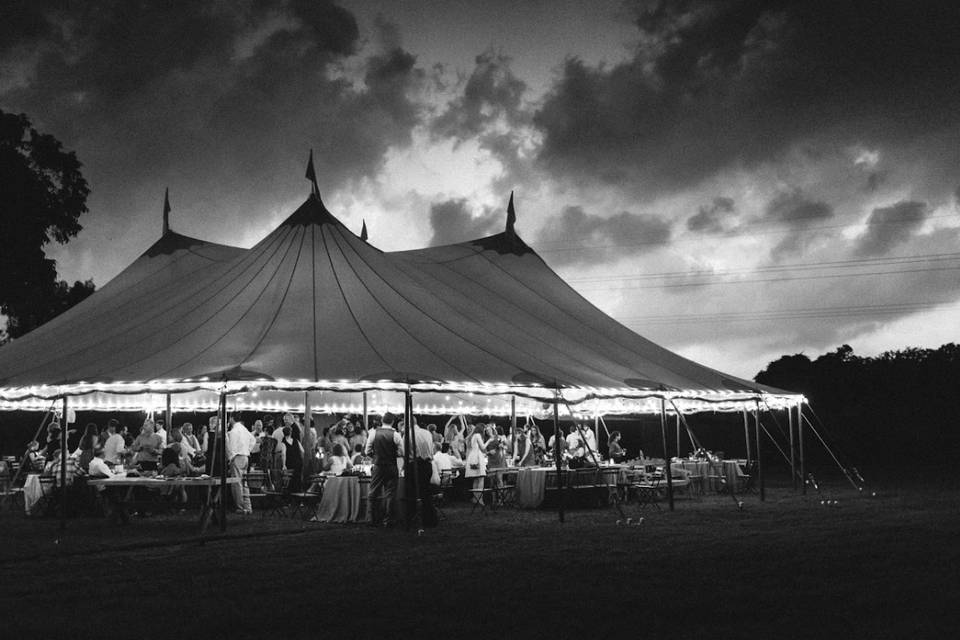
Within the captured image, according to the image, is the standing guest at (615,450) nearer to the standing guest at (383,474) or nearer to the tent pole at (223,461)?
the standing guest at (383,474)

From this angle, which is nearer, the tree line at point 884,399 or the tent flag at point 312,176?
the tent flag at point 312,176

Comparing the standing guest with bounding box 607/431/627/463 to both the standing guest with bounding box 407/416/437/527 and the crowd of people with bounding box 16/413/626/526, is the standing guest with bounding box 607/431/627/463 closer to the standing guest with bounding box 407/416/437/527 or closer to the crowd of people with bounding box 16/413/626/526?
the crowd of people with bounding box 16/413/626/526

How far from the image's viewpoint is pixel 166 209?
15055 mm

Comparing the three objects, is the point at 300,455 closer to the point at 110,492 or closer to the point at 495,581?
the point at 110,492

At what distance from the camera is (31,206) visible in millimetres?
20891

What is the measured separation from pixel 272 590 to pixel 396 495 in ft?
14.4

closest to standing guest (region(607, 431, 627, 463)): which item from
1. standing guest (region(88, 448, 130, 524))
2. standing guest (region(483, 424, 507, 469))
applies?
standing guest (region(483, 424, 507, 469))

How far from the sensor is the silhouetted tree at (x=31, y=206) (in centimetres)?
2059

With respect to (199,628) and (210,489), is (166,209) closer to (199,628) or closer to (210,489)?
(210,489)

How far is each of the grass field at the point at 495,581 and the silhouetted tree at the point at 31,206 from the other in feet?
41.5

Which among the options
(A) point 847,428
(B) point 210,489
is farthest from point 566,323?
(A) point 847,428

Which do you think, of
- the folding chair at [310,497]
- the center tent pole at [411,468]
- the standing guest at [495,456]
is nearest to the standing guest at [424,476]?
the center tent pole at [411,468]

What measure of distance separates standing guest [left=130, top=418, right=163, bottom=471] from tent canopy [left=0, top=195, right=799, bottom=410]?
1676 millimetres

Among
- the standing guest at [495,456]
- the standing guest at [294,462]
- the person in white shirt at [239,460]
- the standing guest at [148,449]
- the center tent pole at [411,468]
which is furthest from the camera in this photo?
the standing guest at [495,456]
